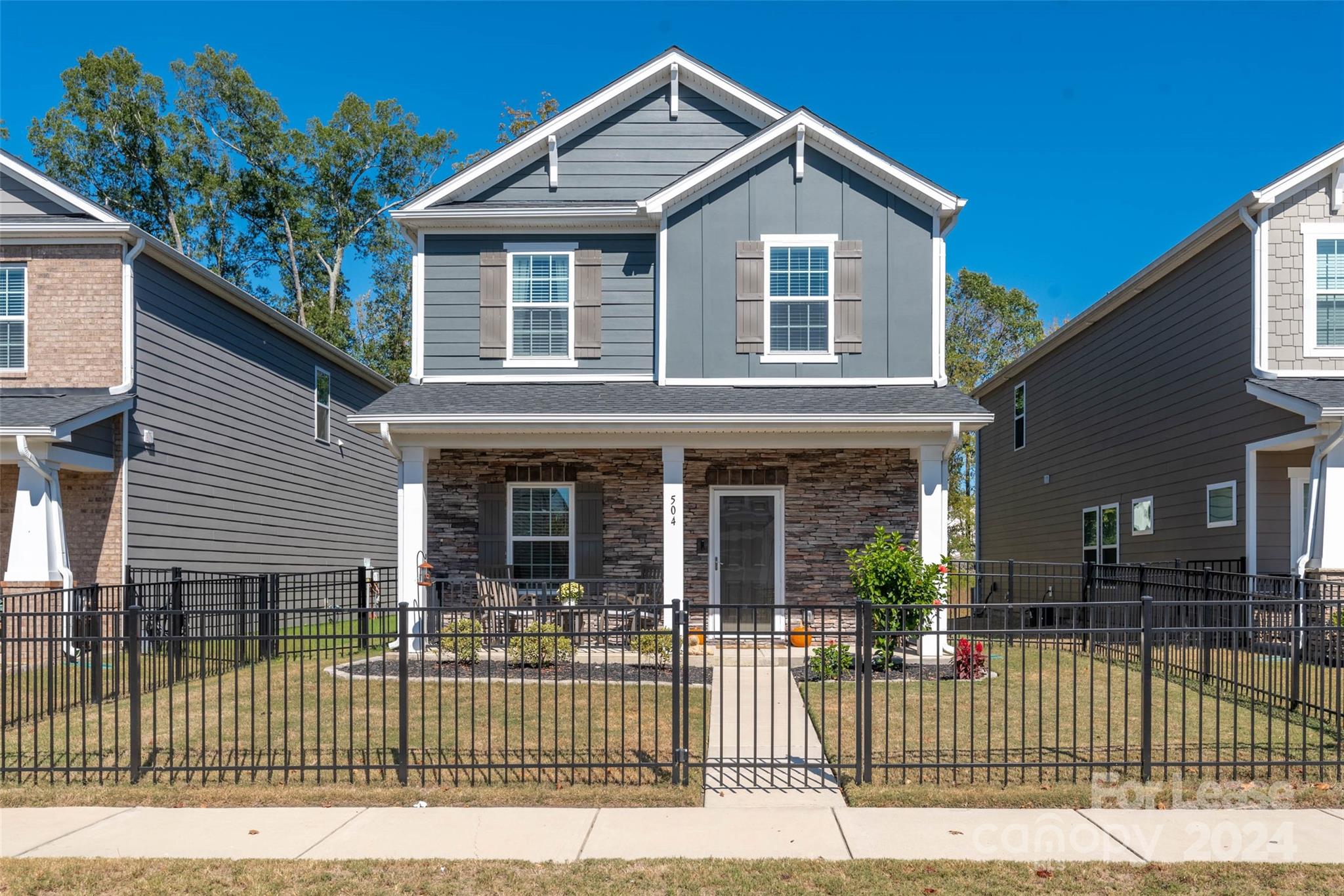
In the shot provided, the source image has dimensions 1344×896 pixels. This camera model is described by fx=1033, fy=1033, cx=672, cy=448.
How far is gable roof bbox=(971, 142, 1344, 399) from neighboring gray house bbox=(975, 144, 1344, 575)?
0.03 meters

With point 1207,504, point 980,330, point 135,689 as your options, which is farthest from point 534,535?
point 980,330

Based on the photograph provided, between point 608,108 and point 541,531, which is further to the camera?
point 608,108

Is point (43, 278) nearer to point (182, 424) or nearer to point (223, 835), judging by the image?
point (182, 424)

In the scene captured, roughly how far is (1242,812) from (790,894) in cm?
343

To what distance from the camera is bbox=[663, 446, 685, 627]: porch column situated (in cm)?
1362

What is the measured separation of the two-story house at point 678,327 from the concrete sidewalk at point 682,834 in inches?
307

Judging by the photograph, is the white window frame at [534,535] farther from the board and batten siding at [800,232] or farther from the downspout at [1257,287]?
the downspout at [1257,287]

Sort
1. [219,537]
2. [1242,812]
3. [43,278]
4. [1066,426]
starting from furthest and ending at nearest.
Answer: [1066,426], [219,537], [43,278], [1242,812]

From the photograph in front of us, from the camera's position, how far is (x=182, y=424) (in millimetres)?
16094

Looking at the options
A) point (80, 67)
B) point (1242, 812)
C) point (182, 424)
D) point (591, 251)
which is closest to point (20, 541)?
point (182, 424)

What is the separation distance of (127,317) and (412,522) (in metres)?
5.10

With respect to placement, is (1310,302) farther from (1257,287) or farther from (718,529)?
(718,529)

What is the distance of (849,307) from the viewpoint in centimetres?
1495

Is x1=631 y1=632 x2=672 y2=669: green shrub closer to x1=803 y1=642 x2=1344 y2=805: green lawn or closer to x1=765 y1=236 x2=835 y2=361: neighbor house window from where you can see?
x1=803 y1=642 x2=1344 y2=805: green lawn
